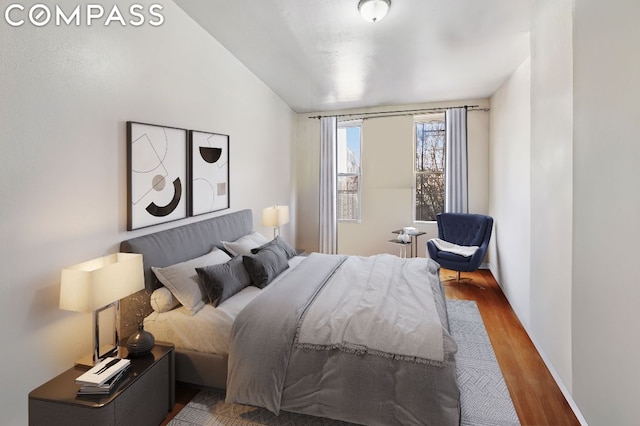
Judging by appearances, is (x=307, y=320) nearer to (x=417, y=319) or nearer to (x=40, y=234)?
(x=417, y=319)

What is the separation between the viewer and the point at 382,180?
561cm

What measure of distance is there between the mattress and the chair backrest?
11.9 ft

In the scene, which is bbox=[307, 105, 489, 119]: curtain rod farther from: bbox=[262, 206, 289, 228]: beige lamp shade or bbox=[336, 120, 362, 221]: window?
bbox=[262, 206, 289, 228]: beige lamp shade

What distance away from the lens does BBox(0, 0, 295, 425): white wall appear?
5.32ft

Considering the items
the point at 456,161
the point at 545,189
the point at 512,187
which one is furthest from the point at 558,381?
the point at 456,161

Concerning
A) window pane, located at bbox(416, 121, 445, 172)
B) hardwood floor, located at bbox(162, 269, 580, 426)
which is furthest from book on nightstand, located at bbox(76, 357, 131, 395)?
window pane, located at bbox(416, 121, 445, 172)

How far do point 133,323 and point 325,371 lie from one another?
1415 mm

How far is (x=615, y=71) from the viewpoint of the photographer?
1.54 metres

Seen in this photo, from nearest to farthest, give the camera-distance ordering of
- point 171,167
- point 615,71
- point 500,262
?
point 615,71
point 171,167
point 500,262

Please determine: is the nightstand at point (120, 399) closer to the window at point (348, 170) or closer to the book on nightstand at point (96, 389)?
the book on nightstand at point (96, 389)

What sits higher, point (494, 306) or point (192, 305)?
point (192, 305)

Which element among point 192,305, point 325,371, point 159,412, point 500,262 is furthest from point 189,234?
point 500,262

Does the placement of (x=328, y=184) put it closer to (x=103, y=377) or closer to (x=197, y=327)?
(x=197, y=327)

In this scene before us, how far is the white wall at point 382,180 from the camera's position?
204 inches
